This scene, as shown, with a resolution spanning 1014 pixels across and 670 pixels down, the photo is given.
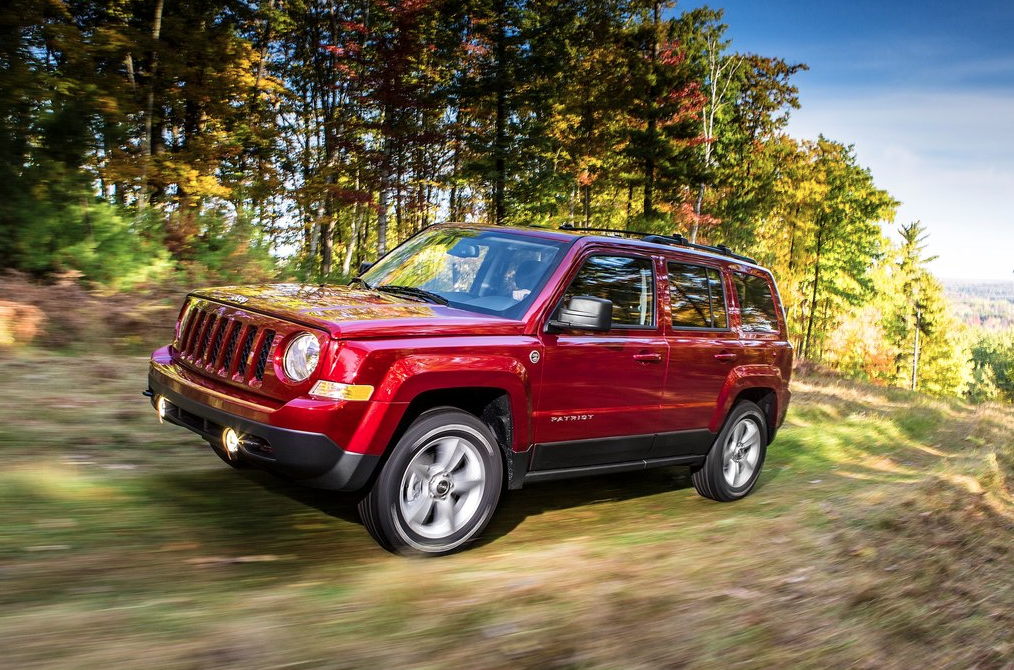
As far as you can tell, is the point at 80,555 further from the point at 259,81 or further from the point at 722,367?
the point at 259,81

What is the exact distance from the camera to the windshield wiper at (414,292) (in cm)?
512

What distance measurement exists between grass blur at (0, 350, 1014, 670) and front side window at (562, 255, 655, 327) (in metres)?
1.48

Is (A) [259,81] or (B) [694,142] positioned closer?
(A) [259,81]

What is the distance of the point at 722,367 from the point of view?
627 centimetres

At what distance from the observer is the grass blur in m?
3.33

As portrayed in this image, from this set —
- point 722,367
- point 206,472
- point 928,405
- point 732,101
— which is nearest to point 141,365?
point 206,472

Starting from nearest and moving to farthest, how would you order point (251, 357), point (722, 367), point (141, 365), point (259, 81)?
point (251, 357), point (722, 367), point (141, 365), point (259, 81)

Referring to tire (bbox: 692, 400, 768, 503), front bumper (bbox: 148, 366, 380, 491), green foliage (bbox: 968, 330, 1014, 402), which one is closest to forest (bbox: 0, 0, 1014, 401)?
front bumper (bbox: 148, 366, 380, 491)

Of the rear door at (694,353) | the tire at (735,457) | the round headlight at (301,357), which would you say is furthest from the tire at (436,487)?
the tire at (735,457)

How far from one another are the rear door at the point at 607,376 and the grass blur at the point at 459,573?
61 cm

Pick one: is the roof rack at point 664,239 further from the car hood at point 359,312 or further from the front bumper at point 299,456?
the front bumper at point 299,456

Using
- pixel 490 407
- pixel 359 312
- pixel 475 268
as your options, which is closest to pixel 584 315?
pixel 490 407

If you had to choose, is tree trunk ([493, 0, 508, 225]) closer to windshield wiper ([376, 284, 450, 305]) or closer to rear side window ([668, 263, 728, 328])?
rear side window ([668, 263, 728, 328])

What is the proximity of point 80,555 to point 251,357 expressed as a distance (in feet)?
4.03
